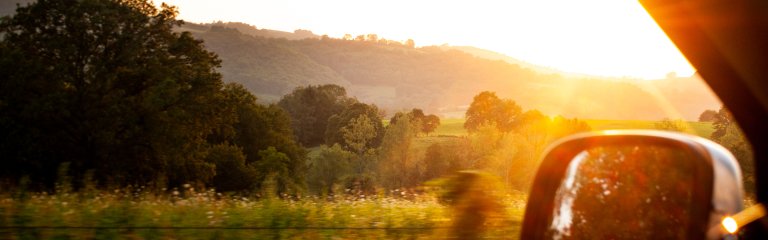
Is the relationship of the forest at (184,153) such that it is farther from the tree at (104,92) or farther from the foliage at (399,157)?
the foliage at (399,157)

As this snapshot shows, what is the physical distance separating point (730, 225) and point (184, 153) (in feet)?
114

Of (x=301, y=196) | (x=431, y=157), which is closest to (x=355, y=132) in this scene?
(x=431, y=157)

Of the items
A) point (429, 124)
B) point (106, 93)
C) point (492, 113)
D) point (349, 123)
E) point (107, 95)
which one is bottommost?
point (107, 95)

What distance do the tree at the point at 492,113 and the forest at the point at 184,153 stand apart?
31 centimetres

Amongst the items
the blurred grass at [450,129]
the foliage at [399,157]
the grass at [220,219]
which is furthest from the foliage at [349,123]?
the grass at [220,219]

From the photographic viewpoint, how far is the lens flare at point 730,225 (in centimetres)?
162

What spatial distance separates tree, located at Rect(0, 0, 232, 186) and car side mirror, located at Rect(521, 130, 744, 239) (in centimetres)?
3114

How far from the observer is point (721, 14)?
2.58 meters

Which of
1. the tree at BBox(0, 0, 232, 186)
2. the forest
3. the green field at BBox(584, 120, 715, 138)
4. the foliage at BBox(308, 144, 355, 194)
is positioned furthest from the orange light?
the foliage at BBox(308, 144, 355, 194)

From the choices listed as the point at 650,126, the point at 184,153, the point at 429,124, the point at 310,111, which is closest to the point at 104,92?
the point at 184,153

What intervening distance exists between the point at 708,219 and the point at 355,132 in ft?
292

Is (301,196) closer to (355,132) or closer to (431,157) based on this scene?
(431,157)

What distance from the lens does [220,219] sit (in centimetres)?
767

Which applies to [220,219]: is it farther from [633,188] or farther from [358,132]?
[358,132]
